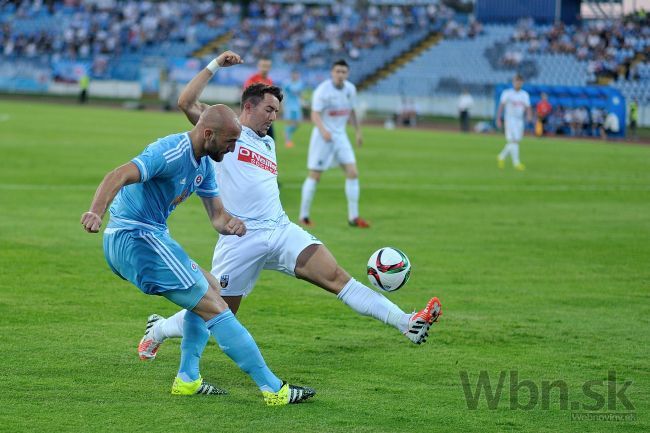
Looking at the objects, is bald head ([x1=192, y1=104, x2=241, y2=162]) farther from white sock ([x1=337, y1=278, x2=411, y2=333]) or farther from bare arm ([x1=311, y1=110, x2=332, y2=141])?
bare arm ([x1=311, y1=110, x2=332, y2=141])

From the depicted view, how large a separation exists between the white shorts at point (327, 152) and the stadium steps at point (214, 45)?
54.0m

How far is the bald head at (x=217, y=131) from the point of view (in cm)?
654

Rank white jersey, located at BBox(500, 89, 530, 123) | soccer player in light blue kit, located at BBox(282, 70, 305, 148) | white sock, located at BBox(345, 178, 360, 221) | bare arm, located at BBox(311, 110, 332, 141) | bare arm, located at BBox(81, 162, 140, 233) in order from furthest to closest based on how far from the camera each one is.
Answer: soccer player in light blue kit, located at BBox(282, 70, 305, 148), white jersey, located at BBox(500, 89, 530, 123), white sock, located at BBox(345, 178, 360, 221), bare arm, located at BBox(311, 110, 332, 141), bare arm, located at BBox(81, 162, 140, 233)

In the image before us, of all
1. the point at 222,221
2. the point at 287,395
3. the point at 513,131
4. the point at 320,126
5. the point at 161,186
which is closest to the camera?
the point at 161,186

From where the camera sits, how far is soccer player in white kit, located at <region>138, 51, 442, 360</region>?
7.82 m

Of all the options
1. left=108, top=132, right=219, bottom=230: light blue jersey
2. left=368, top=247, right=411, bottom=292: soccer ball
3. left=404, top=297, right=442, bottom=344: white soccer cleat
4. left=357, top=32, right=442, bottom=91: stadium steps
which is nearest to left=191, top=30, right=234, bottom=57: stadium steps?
left=357, top=32, right=442, bottom=91: stadium steps

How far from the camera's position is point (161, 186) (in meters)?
6.70

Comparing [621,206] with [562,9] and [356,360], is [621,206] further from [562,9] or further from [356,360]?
[562,9]

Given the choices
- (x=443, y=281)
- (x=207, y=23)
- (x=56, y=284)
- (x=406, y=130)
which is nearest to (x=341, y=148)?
(x=443, y=281)

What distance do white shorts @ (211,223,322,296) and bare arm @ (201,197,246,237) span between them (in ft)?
2.33

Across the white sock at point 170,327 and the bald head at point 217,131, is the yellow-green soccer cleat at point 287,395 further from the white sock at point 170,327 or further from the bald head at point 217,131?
the bald head at point 217,131

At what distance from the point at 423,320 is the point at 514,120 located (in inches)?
892

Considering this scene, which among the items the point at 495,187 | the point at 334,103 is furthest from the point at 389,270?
the point at 495,187

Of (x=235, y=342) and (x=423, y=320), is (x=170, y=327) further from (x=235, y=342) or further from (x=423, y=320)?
(x=423, y=320)
